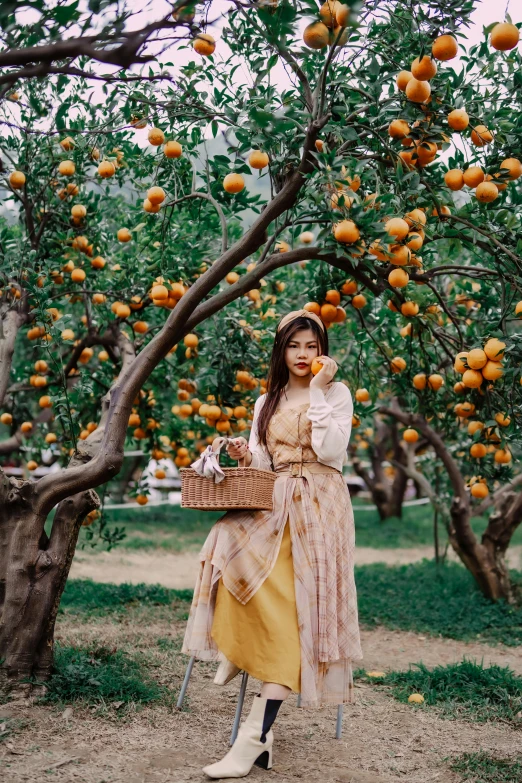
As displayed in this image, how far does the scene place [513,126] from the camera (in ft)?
10.2

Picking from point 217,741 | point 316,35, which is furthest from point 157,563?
point 316,35

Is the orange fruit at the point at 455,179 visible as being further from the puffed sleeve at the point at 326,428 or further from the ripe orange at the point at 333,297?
the puffed sleeve at the point at 326,428

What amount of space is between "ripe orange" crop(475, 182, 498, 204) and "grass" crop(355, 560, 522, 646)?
3.22 metres

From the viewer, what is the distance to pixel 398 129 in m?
3.07

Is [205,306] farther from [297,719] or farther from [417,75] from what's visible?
[297,719]

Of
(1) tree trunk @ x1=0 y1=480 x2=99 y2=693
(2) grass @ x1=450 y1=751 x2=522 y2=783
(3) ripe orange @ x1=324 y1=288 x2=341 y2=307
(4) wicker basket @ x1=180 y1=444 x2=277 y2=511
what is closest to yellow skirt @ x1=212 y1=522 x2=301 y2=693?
(4) wicker basket @ x1=180 y1=444 x2=277 y2=511

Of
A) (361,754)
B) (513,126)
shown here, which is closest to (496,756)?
(361,754)

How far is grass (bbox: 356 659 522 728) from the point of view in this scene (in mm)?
3588

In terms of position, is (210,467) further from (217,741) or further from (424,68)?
(424,68)

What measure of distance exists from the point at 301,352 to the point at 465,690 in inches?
77.2

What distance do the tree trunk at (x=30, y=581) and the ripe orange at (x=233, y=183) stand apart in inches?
61.8

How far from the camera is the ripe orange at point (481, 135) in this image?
3131 mm

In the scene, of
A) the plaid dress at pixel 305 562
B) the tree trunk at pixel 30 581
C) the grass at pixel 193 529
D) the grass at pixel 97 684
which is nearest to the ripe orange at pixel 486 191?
the plaid dress at pixel 305 562

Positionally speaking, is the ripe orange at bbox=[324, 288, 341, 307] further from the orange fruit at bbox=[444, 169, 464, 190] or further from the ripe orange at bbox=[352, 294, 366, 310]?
the orange fruit at bbox=[444, 169, 464, 190]
